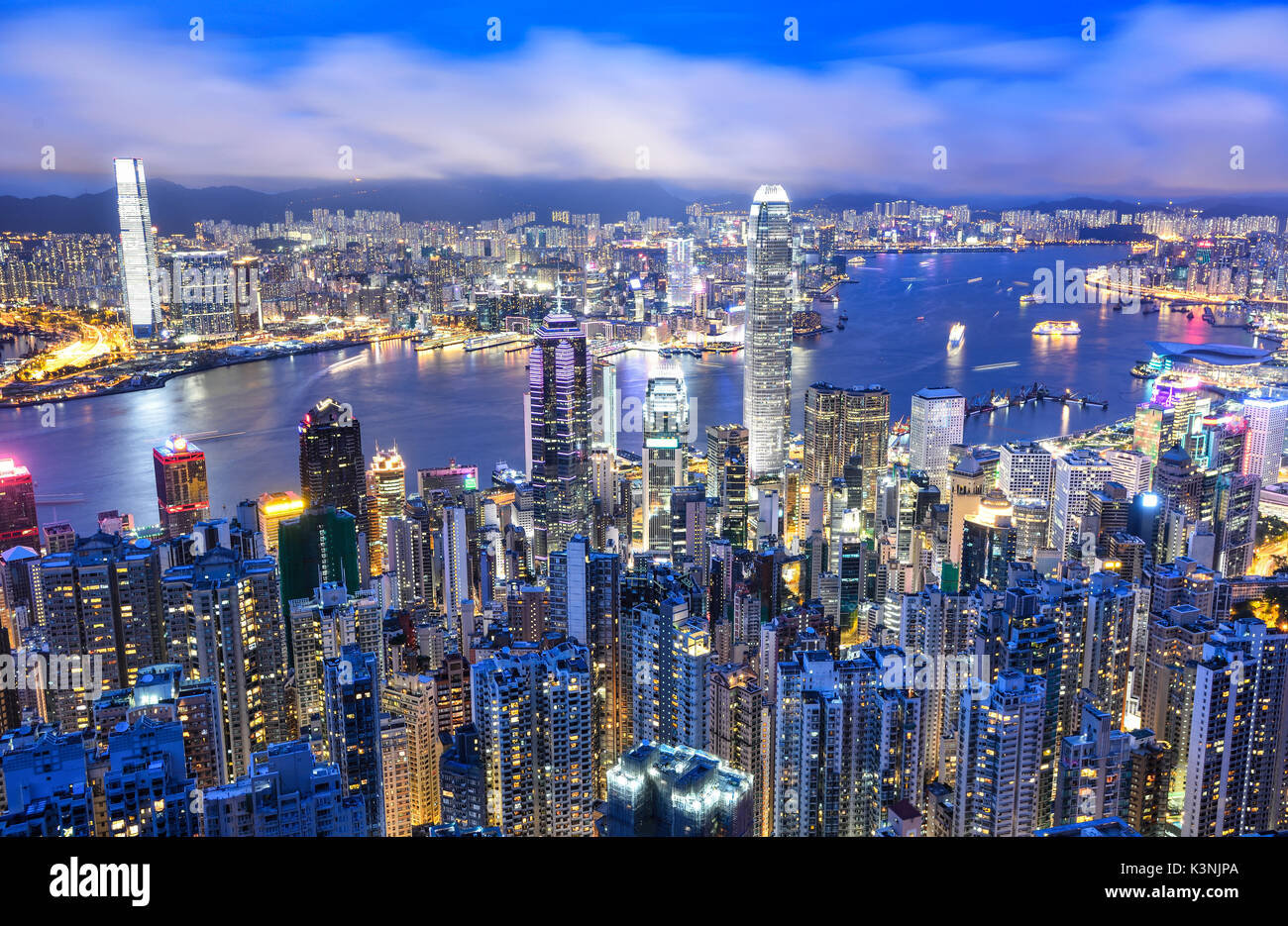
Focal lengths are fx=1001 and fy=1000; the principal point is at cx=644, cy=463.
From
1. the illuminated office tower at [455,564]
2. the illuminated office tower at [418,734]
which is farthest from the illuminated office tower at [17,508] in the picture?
the illuminated office tower at [418,734]

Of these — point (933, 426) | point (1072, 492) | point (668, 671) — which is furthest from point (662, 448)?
point (668, 671)

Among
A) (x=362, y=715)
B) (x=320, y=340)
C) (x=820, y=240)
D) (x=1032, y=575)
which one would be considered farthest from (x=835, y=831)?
(x=320, y=340)

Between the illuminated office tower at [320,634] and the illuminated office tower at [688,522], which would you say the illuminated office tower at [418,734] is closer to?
the illuminated office tower at [320,634]

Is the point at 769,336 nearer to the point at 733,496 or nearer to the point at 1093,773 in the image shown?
the point at 733,496
